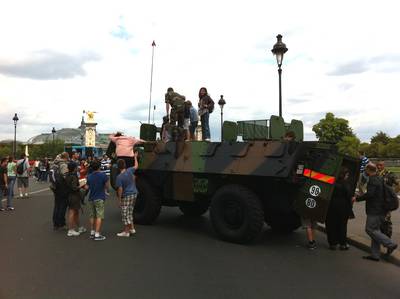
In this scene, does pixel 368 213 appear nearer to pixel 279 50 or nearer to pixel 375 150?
pixel 279 50

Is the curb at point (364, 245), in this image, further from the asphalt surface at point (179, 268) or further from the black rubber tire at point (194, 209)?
the black rubber tire at point (194, 209)

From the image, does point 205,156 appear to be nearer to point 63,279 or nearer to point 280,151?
Answer: point 280,151

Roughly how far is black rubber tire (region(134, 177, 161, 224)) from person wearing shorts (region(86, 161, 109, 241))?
61.2 inches

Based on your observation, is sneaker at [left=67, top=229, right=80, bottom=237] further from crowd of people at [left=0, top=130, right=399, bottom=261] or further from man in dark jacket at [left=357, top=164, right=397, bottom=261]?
man in dark jacket at [left=357, top=164, right=397, bottom=261]

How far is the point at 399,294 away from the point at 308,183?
8.76 feet

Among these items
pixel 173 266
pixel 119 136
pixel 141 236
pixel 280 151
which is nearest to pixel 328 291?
pixel 173 266

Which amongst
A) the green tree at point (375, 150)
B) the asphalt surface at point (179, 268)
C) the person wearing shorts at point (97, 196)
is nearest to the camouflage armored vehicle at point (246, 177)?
the asphalt surface at point (179, 268)

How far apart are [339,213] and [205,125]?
424cm

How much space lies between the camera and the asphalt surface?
17.9 ft

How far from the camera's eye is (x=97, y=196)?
28.7 feet

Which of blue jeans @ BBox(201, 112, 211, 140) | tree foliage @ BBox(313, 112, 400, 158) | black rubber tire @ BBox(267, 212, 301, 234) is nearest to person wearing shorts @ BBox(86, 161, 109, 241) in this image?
blue jeans @ BBox(201, 112, 211, 140)

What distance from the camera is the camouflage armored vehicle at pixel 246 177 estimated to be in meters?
7.84

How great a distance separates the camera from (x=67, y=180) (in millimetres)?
9602

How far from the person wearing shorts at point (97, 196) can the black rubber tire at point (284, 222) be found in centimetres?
377
